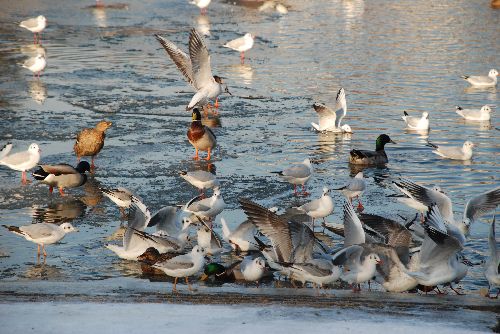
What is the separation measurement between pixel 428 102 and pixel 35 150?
364 inches

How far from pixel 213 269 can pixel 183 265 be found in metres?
0.42

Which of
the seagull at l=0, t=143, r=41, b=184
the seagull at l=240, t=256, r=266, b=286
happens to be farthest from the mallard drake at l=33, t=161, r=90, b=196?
the seagull at l=240, t=256, r=266, b=286

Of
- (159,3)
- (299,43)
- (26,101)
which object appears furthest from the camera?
(159,3)

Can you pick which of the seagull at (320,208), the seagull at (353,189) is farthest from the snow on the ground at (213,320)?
the seagull at (353,189)

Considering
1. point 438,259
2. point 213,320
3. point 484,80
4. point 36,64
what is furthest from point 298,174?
point 36,64

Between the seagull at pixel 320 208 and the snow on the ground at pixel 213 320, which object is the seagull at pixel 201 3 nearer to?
the seagull at pixel 320 208

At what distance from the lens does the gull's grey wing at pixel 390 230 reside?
34.6 ft

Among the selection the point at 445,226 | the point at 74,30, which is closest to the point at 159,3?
the point at 74,30

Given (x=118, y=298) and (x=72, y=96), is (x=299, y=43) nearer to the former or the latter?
(x=72, y=96)

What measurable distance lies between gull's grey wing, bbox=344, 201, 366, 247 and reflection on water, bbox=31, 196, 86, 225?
375 centimetres

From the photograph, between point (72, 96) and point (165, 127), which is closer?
point (165, 127)

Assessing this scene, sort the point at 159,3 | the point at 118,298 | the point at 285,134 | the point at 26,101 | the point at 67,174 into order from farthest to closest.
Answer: the point at 159,3, the point at 26,101, the point at 285,134, the point at 67,174, the point at 118,298

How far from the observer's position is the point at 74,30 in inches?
1123

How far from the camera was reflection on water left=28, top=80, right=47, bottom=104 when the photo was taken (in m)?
19.2
